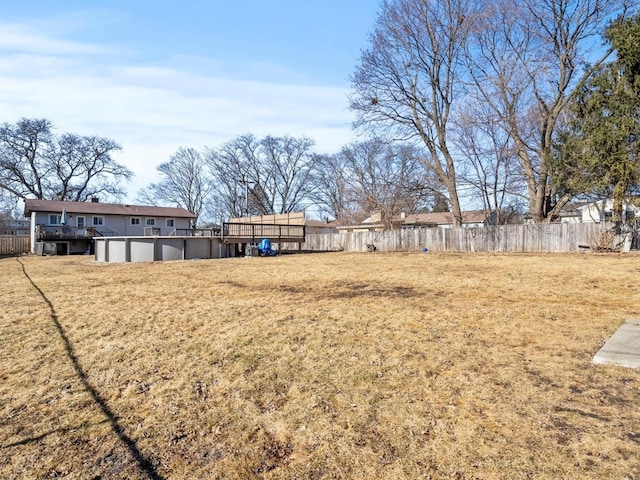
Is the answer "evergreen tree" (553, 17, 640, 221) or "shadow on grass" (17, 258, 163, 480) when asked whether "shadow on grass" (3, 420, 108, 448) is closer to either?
"shadow on grass" (17, 258, 163, 480)

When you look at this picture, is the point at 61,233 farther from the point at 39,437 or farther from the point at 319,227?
the point at 39,437

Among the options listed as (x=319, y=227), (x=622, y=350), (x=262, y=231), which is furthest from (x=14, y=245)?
(x=622, y=350)

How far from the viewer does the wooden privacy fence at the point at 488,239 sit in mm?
16062

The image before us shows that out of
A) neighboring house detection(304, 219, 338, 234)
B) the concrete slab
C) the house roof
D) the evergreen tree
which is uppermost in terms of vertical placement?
the evergreen tree

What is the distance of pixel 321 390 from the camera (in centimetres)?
350

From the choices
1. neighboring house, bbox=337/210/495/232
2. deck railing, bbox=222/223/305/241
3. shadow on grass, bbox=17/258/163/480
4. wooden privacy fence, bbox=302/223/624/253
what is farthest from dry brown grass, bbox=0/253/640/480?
neighboring house, bbox=337/210/495/232

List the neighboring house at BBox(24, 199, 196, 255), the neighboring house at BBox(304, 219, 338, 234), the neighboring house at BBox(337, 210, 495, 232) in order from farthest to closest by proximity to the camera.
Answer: the neighboring house at BBox(304, 219, 338, 234) → the neighboring house at BBox(337, 210, 495, 232) → the neighboring house at BBox(24, 199, 196, 255)

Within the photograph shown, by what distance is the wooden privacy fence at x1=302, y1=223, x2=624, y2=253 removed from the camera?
1606cm

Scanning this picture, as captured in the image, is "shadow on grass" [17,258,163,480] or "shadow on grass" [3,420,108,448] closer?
"shadow on grass" [17,258,163,480]

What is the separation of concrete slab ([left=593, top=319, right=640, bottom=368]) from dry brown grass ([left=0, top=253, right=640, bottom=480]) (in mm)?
148

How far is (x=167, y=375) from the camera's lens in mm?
3955

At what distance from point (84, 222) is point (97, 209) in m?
1.53

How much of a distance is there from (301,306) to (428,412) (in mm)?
4038

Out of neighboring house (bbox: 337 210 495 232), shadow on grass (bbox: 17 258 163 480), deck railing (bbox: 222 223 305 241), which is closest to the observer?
shadow on grass (bbox: 17 258 163 480)
